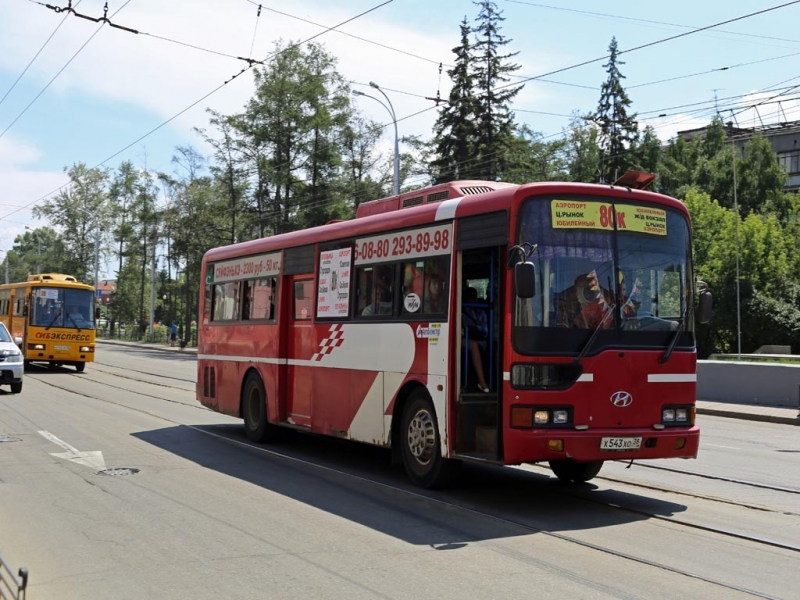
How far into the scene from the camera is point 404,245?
33.1 ft

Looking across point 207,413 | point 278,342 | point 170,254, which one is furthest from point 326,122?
point 278,342

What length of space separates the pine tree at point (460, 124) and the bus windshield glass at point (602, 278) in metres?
42.1

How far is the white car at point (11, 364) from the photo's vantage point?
20.7m

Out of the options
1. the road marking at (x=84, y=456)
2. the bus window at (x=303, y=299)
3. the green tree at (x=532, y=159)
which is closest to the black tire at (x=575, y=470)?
the bus window at (x=303, y=299)

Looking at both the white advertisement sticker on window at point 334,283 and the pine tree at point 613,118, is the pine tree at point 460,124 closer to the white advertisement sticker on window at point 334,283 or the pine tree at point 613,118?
the pine tree at point 613,118

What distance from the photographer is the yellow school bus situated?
99.1 ft

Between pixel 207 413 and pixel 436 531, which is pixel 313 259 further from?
pixel 207 413

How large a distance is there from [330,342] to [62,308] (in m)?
21.8

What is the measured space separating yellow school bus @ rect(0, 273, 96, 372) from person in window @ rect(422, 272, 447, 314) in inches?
917

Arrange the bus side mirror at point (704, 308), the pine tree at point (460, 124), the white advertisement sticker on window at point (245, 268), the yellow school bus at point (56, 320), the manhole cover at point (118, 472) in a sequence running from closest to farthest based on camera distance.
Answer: the bus side mirror at point (704, 308), the manhole cover at point (118, 472), the white advertisement sticker on window at point (245, 268), the yellow school bus at point (56, 320), the pine tree at point (460, 124)

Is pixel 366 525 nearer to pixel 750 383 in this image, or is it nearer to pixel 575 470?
pixel 575 470

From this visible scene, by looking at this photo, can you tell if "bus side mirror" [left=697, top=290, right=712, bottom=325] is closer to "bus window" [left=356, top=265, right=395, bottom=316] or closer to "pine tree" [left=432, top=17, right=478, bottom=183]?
"bus window" [left=356, top=265, right=395, bottom=316]

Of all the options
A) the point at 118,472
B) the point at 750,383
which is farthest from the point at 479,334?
the point at 750,383

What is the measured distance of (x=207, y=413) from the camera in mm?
17953
